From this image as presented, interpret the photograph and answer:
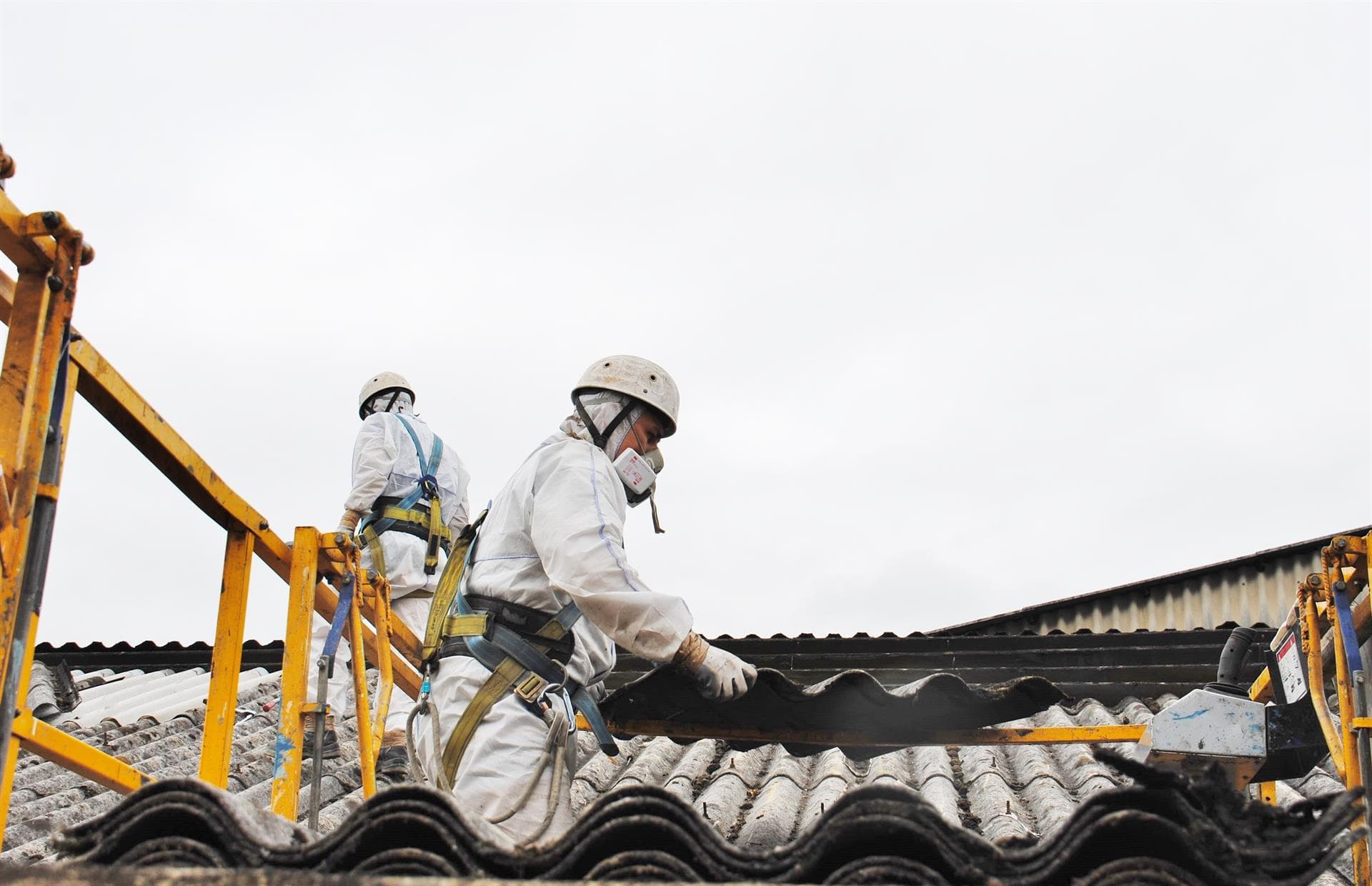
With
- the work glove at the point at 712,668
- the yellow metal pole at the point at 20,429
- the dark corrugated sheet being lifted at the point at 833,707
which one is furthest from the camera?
the dark corrugated sheet being lifted at the point at 833,707

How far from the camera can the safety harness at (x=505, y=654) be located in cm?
403

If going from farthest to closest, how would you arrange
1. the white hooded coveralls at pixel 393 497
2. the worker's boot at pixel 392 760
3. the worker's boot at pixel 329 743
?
1. the white hooded coveralls at pixel 393 497
2. the worker's boot at pixel 392 760
3. the worker's boot at pixel 329 743

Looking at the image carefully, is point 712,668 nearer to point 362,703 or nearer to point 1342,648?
point 362,703

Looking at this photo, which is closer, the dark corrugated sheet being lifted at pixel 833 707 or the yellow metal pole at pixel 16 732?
the yellow metal pole at pixel 16 732

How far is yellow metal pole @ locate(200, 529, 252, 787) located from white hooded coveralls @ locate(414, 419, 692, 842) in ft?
2.06

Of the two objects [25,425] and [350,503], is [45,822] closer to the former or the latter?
[350,503]

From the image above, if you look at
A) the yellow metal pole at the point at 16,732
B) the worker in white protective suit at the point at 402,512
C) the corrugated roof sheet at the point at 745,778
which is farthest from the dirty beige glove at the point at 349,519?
the yellow metal pole at the point at 16,732

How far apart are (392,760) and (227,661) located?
272 centimetres

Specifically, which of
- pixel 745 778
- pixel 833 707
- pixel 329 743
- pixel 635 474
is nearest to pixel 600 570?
pixel 635 474

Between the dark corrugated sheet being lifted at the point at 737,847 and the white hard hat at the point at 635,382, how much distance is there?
223 cm

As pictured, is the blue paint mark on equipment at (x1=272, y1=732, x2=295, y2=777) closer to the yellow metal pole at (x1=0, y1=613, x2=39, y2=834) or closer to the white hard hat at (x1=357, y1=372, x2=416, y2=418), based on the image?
the yellow metal pole at (x1=0, y1=613, x2=39, y2=834)

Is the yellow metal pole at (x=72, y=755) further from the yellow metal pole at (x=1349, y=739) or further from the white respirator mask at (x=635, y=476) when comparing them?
the yellow metal pole at (x=1349, y=739)

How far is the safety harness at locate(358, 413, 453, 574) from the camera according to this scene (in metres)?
7.31

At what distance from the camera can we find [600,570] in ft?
13.0
